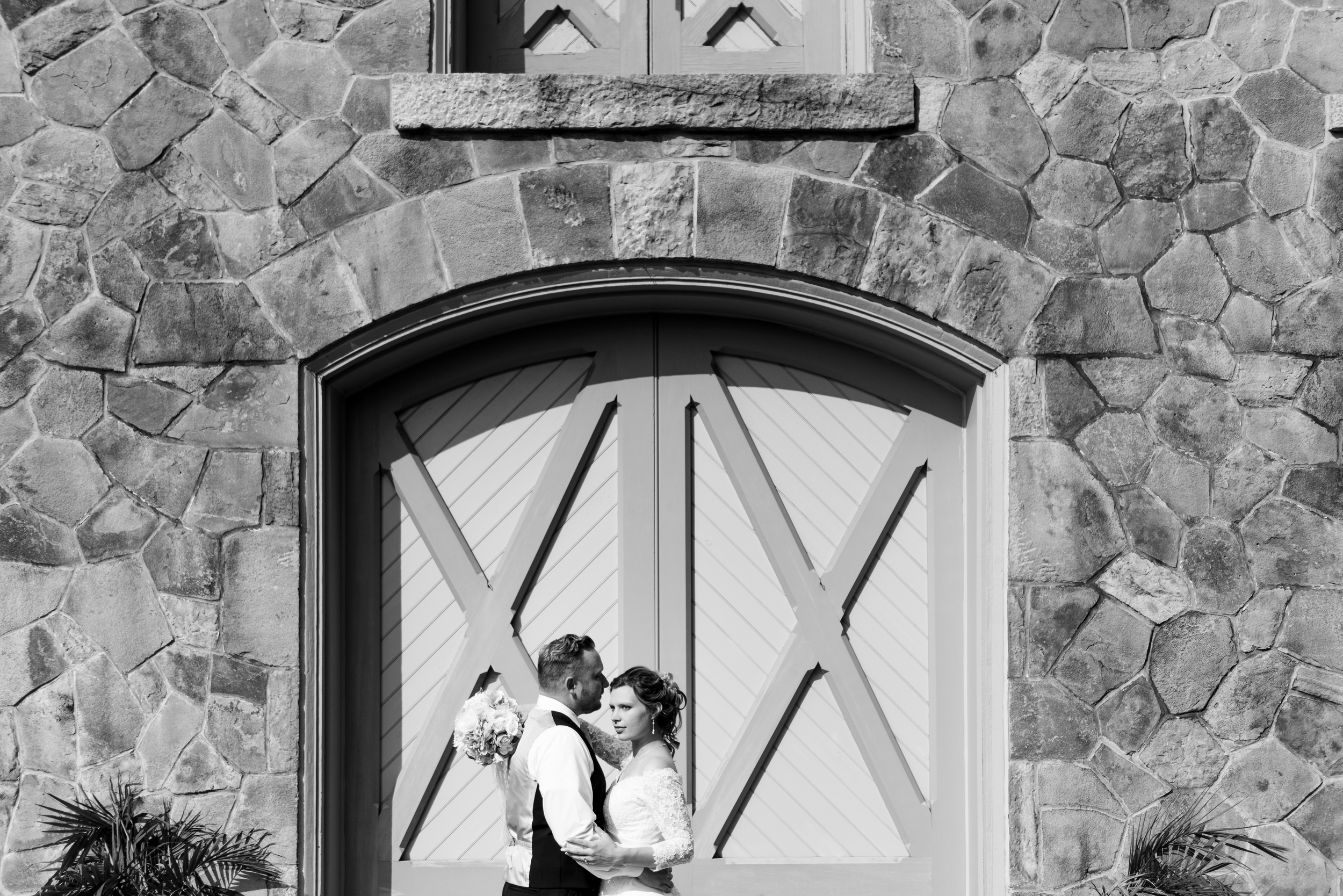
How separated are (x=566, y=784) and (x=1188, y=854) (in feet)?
7.60

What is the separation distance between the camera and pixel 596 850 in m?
3.98

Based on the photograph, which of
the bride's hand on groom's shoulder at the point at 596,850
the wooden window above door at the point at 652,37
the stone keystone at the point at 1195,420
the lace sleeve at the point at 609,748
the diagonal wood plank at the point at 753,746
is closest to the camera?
the bride's hand on groom's shoulder at the point at 596,850

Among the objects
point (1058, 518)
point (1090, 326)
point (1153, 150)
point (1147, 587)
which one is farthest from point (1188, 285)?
point (1147, 587)

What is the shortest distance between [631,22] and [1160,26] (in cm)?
195

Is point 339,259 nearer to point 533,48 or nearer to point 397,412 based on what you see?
point 397,412

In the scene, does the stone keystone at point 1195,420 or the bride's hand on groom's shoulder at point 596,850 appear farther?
the stone keystone at point 1195,420

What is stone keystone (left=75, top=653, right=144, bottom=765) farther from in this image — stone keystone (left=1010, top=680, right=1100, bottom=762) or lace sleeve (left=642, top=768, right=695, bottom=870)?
stone keystone (left=1010, top=680, right=1100, bottom=762)

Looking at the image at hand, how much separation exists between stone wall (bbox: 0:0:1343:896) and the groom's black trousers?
1125mm

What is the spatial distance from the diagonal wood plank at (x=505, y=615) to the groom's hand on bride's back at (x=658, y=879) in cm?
134

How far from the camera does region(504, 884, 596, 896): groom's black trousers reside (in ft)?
13.7

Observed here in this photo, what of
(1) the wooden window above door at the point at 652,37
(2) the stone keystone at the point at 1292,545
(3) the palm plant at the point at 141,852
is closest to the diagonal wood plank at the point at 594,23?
(1) the wooden window above door at the point at 652,37

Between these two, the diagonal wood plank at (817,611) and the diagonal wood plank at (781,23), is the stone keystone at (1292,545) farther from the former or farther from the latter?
the diagonal wood plank at (781,23)

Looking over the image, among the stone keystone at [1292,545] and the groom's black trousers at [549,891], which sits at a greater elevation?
the stone keystone at [1292,545]

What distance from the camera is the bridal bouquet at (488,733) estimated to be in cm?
423
